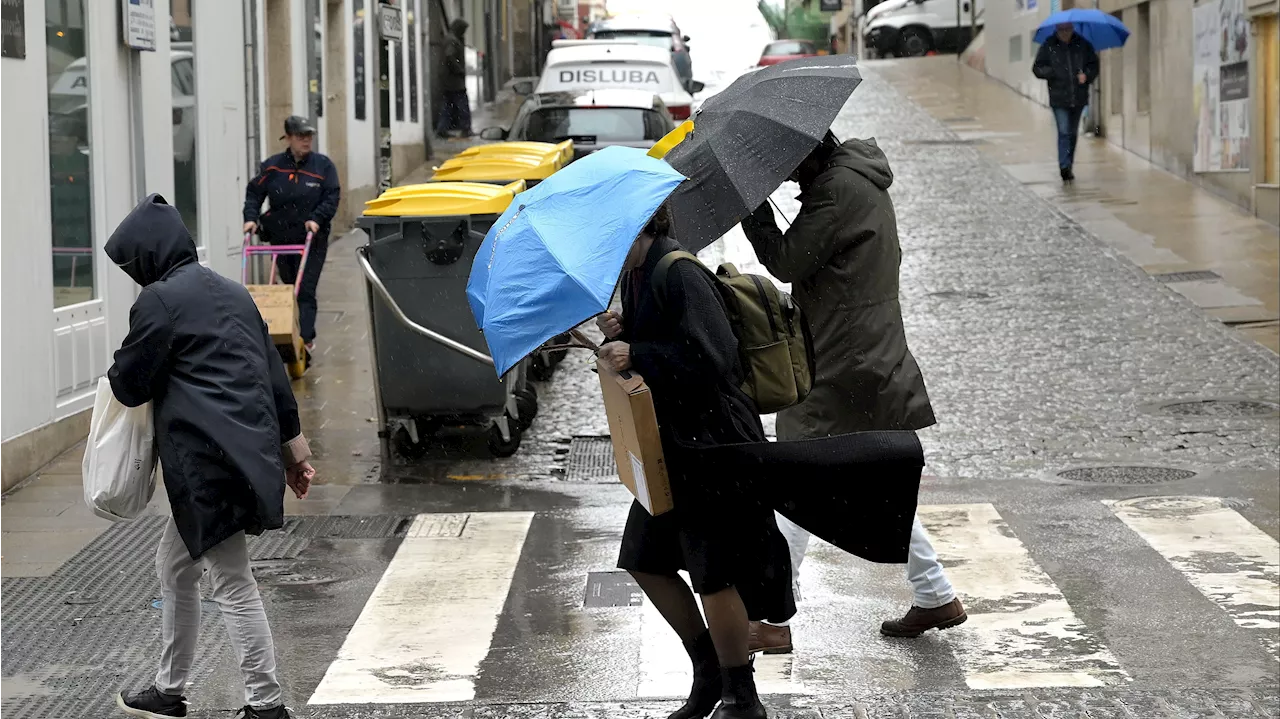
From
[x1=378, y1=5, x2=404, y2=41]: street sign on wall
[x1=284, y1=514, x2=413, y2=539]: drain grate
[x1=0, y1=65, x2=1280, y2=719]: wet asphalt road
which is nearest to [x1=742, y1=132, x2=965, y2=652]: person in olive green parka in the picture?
[x1=0, y1=65, x2=1280, y2=719]: wet asphalt road

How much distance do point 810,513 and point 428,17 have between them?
23.8 meters

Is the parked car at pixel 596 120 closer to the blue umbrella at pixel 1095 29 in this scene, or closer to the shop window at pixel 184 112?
the shop window at pixel 184 112

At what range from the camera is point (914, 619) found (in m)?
5.97

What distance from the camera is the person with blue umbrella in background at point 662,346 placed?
441 cm

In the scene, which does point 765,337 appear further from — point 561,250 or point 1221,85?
point 1221,85

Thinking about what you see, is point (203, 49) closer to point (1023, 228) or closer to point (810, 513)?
point (1023, 228)

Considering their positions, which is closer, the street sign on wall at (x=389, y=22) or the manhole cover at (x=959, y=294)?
the manhole cover at (x=959, y=294)

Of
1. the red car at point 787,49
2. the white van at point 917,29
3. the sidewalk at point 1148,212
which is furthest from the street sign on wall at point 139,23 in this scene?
the red car at point 787,49

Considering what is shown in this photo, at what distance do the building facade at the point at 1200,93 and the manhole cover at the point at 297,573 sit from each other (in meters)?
12.4

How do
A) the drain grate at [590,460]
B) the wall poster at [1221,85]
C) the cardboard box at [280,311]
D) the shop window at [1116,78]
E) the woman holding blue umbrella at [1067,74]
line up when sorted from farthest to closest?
the shop window at [1116,78] → the woman holding blue umbrella at [1067,74] → the wall poster at [1221,85] → the cardboard box at [280,311] → the drain grate at [590,460]

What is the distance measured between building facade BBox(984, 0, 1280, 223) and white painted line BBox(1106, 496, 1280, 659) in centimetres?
984

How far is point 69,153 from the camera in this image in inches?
391

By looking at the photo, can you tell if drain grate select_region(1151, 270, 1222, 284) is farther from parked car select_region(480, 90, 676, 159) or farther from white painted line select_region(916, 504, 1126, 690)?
white painted line select_region(916, 504, 1126, 690)

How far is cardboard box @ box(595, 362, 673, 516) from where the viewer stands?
4508mm
